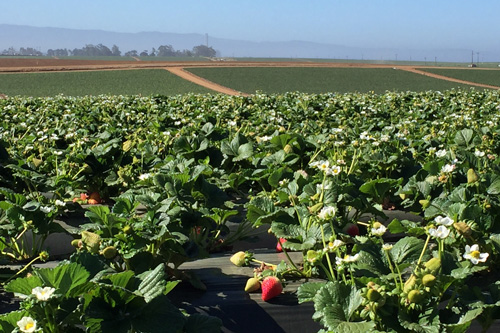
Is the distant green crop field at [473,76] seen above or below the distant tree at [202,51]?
below

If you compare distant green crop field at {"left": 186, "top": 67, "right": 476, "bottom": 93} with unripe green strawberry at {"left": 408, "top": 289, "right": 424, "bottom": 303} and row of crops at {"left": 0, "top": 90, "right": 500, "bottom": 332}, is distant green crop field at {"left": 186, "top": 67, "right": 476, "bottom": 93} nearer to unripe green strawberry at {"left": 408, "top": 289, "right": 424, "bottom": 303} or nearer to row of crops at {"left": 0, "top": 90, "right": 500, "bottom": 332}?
row of crops at {"left": 0, "top": 90, "right": 500, "bottom": 332}

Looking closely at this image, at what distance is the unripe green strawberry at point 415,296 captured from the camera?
5.86 feet

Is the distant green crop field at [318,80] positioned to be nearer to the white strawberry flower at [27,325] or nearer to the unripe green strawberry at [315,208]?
the unripe green strawberry at [315,208]

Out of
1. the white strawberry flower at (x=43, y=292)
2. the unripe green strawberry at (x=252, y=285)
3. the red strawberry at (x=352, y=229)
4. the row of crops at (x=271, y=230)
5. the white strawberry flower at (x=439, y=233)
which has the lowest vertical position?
the unripe green strawberry at (x=252, y=285)

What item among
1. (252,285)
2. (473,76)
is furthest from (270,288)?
(473,76)

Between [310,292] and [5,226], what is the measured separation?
146 centimetres

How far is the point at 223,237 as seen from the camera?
363 cm

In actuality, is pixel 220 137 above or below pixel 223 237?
above

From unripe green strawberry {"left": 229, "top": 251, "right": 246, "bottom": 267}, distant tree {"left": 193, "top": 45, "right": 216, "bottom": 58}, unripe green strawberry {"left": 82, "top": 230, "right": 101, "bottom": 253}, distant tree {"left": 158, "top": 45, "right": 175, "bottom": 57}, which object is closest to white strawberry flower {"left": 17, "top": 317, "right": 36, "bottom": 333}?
unripe green strawberry {"left": 82, "top": 230, "right": 101, "bottom": 253}

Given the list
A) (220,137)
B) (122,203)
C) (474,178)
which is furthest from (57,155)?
(474,178)

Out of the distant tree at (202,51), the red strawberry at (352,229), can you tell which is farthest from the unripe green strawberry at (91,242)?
the distant tree at (202,51)

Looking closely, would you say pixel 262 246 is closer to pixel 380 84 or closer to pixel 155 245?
pixel 155 245

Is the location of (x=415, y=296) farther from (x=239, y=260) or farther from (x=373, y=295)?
(x=239, y=260)

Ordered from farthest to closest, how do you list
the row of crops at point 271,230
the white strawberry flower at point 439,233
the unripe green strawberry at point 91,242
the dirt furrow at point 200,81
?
the dirt furrow at point 200,81, the unripe green strawberry at point 91,242, the white strawberry flower at point 439,233, the row of crops at point 271,230
